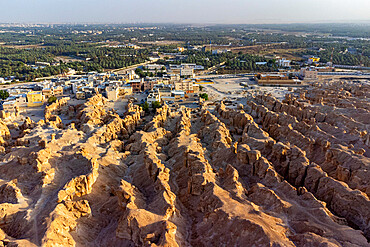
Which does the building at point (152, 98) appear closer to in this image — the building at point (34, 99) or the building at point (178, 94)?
the building at point (178, 94)

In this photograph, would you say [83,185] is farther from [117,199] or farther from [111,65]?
[111,65]

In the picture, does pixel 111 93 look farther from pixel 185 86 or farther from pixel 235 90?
pixel 235 90

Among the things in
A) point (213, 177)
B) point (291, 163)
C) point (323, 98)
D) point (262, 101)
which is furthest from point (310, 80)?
point (213, 177)

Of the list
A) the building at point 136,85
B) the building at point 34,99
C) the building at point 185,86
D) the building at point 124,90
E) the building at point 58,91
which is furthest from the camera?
the building at point 136,85

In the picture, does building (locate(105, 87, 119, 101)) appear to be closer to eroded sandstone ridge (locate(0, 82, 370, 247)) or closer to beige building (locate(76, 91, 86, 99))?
beige building (locate(76, 91, 86, 99))

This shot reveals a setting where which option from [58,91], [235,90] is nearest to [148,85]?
[58,91]

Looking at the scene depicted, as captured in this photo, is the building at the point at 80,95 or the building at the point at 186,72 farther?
the building at the point at 186,72

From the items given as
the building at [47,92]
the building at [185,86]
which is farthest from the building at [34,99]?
the building at [185,86]

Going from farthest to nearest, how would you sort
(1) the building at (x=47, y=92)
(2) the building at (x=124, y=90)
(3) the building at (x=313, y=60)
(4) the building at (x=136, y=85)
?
(3) the building at (x=313, y=60), (4) the building at (x=136, y=85), (2) the building at (x=124, y=90), (1) the building at (x=47, y=92)

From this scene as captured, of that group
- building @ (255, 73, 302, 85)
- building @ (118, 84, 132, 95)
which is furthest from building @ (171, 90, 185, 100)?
building @ (255, 73, 302, 85)
